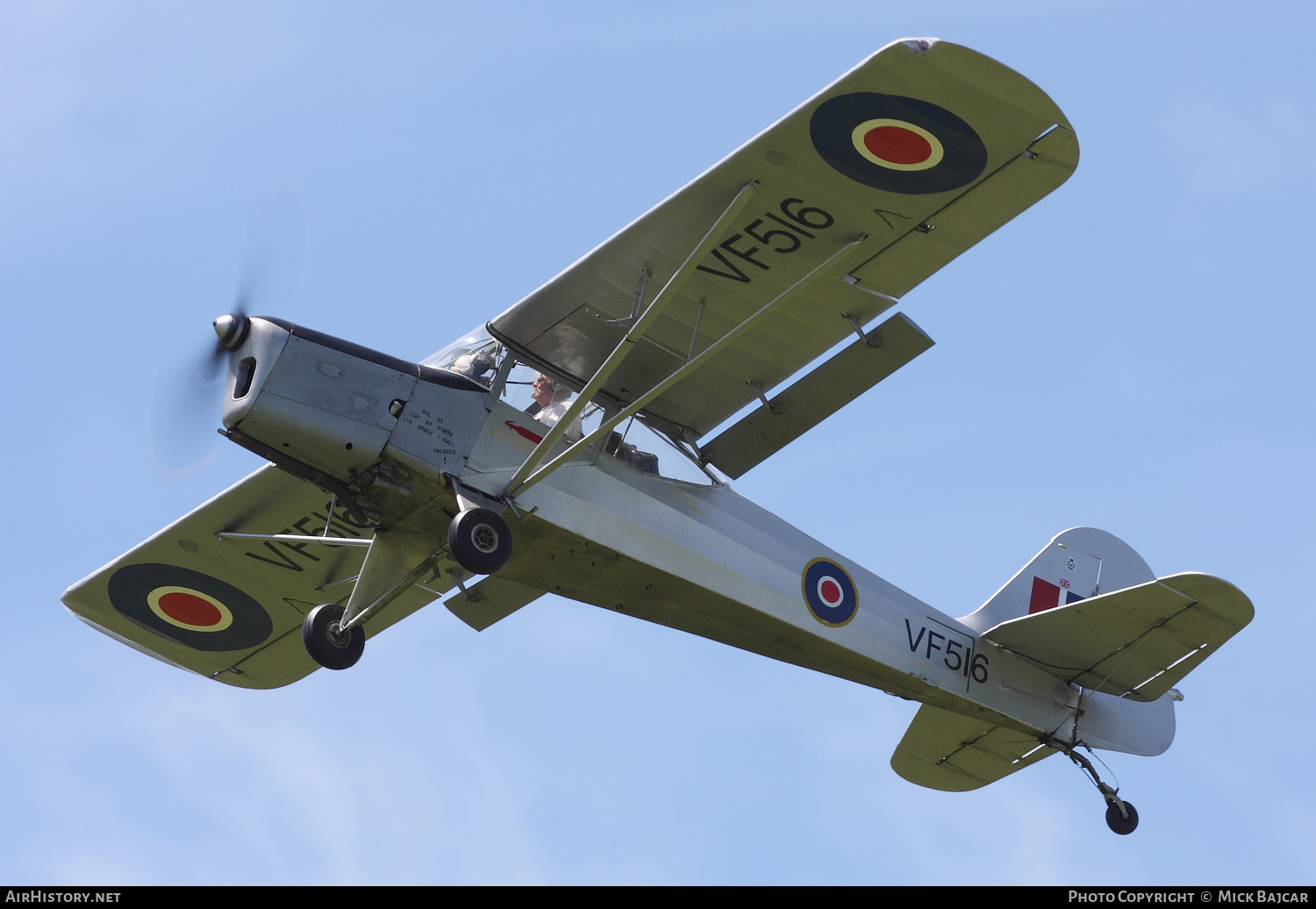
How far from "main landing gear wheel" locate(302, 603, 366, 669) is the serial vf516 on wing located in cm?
2

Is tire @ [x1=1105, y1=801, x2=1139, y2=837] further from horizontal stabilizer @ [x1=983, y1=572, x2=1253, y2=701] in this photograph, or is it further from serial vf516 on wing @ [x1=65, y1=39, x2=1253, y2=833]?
horizontal stabilizer @ [x1=983, y1=572, x2=1253, y2=701]

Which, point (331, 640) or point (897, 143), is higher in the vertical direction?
point (897, 143)

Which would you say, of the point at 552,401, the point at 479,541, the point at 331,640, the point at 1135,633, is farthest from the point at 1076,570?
the point at 331,640

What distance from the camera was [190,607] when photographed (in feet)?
42.2

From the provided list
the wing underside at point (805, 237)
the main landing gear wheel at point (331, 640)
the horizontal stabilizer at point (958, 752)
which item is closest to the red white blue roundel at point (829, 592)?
the wing underside at point (805, 237)

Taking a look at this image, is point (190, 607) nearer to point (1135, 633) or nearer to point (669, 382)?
point (669, 382)

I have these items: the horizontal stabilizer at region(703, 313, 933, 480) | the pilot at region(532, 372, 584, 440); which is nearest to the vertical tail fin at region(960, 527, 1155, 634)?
the horizontal stabilizer at region(703, 313, 933, 480)

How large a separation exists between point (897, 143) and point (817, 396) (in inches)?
89.8

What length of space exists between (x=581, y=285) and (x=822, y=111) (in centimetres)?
197

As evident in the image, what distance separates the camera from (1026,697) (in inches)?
484

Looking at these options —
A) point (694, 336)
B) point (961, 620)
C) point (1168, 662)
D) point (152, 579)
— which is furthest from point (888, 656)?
point (152, 579)

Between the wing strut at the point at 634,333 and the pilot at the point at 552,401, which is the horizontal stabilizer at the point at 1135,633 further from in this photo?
the wing strut at the point at 634,333

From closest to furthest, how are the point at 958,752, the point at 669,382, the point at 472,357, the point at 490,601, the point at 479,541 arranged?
the point at 479,541, the point at 669,382, the point at 472,357, the point at 490,601, the point at 958,752

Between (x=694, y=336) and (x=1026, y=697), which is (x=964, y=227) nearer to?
(x=694, y=336)
